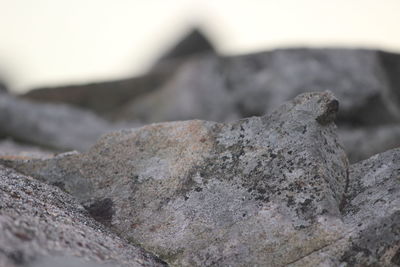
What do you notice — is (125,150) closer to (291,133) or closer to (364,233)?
(291,133)

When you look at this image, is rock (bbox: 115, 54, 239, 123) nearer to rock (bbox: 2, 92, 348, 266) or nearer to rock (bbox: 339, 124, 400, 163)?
rock (bbox: 339, 124, 400, 163)

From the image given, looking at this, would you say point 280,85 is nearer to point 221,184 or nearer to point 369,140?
point 369,140

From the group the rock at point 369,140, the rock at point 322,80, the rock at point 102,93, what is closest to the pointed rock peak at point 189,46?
the rock at point 102,93

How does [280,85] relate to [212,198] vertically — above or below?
above

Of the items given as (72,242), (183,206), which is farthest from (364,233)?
(72,242)

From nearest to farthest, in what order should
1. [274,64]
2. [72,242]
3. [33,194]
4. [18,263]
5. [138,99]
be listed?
[18,263] < [72,242] < [33,194] < [274,64] < [138,99]

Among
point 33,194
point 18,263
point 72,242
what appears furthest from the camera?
point 33,194

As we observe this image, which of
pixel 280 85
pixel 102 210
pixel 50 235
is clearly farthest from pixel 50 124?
pixel 50 235
